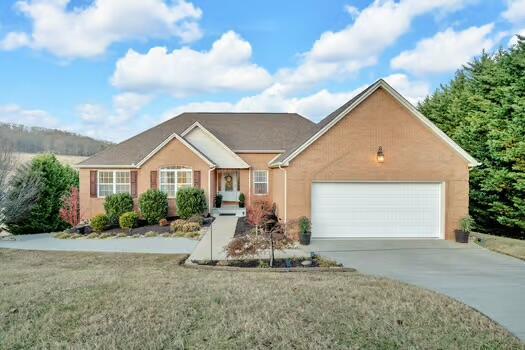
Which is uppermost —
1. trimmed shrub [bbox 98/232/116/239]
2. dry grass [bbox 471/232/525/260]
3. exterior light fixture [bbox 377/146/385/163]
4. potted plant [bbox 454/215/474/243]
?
Answer: exterior light fixture [bbox 377/146/385/163]

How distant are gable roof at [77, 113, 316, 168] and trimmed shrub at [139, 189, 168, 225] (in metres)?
2.65

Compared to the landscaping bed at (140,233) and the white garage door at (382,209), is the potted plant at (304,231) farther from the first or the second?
the landscaping bed at (140,233)

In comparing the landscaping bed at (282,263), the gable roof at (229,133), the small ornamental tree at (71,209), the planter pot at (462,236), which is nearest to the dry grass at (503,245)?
the planter pot at (462,236)

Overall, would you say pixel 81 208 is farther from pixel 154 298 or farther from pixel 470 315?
pixel 470 315

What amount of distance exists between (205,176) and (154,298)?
14.1m

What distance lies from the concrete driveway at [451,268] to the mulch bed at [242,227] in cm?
347

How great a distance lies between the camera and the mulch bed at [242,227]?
15.9 meters

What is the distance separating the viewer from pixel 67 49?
19.1m

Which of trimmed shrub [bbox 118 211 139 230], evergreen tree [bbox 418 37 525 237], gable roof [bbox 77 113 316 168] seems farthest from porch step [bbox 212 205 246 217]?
evergreen tree [bbox 418 37 525 237]

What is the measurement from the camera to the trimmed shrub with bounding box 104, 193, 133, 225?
18891 millimetres

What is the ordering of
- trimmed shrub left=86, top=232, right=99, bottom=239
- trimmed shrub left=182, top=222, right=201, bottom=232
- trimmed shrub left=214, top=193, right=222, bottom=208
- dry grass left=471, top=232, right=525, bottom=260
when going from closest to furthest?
1. dry grass left=471, top=232, right=525, bottom=260
2. trimmed shrub left=86, top=232, right=99, bottom=239
3. trimmed shrub left=182, top=222, right=201, bottom=232
4. trimmed shrub left=214, top=193, right=222, bottom=208

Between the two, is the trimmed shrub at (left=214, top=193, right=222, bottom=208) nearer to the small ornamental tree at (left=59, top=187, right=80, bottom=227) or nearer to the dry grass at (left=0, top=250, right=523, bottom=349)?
the small ornamental tree at (left=59, top=187, right=80, bottom=227)

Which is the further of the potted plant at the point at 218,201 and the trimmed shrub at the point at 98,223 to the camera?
the potted plant at the point at 218,201

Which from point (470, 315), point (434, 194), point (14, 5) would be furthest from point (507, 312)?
point (14, 5)
